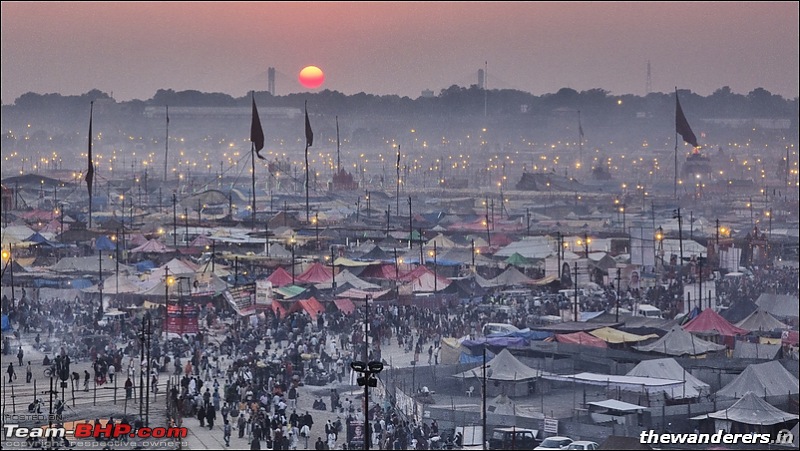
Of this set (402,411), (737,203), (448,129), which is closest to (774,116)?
(448,129)

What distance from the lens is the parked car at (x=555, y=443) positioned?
50.9ft

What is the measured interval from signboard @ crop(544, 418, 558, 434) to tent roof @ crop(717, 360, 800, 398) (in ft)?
10.1

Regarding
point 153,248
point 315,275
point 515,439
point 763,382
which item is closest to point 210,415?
point 515,439

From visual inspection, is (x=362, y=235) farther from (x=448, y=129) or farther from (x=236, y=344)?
(x=448, y=129)

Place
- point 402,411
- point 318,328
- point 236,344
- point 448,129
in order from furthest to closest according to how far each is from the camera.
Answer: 1. point 448,129
2. point 318,328
3. point 236,344
4. point 402,411

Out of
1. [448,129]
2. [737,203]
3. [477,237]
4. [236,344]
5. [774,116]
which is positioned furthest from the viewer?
[448,129]

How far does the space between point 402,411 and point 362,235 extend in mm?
25625

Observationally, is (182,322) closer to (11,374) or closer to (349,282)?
(11,374)

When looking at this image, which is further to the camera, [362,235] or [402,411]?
[362,235]

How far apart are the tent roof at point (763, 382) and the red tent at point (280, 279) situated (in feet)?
42.8

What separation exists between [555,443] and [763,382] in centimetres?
394

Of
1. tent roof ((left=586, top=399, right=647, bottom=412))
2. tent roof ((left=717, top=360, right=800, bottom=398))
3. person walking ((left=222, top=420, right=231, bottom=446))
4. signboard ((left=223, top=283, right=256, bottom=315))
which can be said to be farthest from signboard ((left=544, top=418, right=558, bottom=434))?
signboard ((left=223, top=283, right=256, bottom=315))

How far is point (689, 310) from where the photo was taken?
1038 inches

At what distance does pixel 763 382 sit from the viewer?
18203 millimetres
